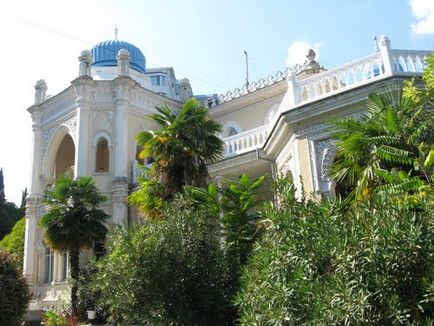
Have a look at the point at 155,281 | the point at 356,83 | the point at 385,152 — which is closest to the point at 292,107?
the point at 356,83

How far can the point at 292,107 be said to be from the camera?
12.1m

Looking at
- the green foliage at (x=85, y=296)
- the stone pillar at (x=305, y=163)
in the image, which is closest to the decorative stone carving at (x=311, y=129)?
the stone pillar at (x=305, y=163)

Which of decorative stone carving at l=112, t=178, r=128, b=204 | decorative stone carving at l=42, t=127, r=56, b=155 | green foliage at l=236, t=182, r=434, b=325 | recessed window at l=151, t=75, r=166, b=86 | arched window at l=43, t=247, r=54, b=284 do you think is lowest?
green foliage at l=236, t=182, r=434, b=325

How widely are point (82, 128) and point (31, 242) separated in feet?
19.7

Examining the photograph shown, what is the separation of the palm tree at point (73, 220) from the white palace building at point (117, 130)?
3.05 metres

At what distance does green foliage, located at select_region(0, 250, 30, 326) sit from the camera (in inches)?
508

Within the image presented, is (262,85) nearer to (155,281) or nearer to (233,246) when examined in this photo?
(233,246)

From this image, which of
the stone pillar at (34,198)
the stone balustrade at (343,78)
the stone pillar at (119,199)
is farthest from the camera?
the stone pillar at (34,198)

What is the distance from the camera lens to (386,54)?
1086cm

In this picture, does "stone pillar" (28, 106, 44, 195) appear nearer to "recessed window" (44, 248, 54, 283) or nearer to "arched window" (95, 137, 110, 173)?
"arched window" (95, 137, 110, 173)

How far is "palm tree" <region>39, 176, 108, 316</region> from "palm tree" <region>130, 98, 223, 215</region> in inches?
170

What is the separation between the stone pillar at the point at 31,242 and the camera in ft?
72.6

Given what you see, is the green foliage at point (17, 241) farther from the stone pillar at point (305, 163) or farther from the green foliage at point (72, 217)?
the stone pillar at point (305, 163)

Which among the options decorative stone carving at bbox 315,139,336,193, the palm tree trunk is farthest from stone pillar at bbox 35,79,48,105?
decorative stone carving at bbox 315,139,336,193
